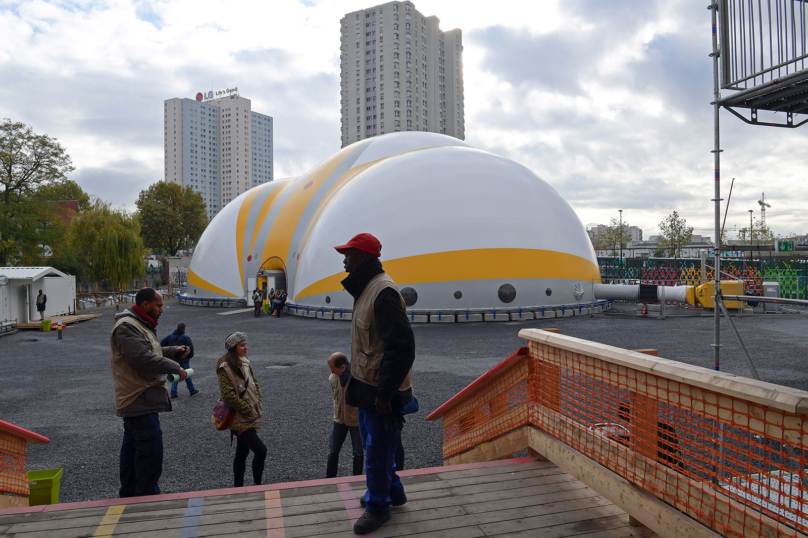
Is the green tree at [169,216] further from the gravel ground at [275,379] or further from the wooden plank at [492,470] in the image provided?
the wooden plank at [492,470]

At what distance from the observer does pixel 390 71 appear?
320 feet

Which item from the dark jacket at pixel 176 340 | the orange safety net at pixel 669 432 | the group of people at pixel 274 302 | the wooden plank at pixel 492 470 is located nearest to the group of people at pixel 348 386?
the wooden plank at pixel 492 470

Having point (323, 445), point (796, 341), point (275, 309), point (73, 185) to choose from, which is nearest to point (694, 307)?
point (796, 341)

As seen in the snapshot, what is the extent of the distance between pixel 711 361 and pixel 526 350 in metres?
9.57

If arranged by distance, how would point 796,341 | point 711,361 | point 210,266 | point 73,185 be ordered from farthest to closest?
point 73,185, point 210,266, point 796,341, point 711,361

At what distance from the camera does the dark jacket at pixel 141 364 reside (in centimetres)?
408

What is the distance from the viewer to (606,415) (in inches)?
153

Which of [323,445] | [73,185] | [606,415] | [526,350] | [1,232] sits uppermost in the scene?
[73,185]

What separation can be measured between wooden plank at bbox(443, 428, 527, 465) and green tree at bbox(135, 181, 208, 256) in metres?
62.9

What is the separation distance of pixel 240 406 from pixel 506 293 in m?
17.0

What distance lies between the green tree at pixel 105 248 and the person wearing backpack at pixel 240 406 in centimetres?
3669

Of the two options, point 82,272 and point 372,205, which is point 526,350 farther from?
point 82,272

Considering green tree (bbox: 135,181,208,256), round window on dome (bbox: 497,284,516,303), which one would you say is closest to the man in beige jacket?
round window on dome (bbox: 497,284,516,303)

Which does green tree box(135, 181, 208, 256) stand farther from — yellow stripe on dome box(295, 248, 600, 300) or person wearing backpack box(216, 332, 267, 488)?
person wearing backpack box(216, 332, 267, 488)
